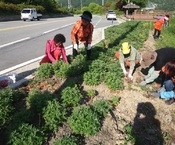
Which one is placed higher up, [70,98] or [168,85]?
[70,98]

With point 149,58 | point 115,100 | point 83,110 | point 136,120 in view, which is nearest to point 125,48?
point 149,58

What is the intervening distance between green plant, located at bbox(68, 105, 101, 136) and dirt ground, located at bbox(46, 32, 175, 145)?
0.13m

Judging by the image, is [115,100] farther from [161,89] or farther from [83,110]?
[161,89]

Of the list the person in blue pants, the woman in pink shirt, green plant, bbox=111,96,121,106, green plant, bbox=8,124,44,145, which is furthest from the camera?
the woman in pink shirt

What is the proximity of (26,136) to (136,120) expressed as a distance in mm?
2393

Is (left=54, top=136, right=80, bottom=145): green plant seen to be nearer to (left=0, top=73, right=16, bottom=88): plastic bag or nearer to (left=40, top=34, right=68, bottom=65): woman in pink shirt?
(left=0, top=73, right=16, bottom=88): plastic bag

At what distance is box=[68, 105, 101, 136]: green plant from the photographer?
4.57 metres

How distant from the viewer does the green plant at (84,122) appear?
15.0 ft

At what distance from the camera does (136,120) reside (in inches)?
224

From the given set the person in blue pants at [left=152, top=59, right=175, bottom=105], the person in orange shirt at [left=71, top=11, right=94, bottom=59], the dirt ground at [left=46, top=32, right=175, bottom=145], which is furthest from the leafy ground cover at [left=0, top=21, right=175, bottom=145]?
the person in orange shirt at [left=71, top=11, right=94, bottom=59]

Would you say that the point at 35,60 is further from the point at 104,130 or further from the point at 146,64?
the point at 104,130

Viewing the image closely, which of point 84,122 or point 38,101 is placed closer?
point 84,122

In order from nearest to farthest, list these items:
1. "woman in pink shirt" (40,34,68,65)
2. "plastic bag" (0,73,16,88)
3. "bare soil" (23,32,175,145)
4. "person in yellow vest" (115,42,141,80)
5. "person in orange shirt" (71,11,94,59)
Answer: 1. "bare soil" (23,32,175,145)
2. "plastic bag" (0,73,16,88)
3. "woman in pink shirt" (40,34,68,65)
4. "person in yellow vest" (115,42,141,80)
5. "person in orange shirt" (71,11,94,59)

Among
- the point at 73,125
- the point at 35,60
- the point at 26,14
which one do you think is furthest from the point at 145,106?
the point at 26,14
